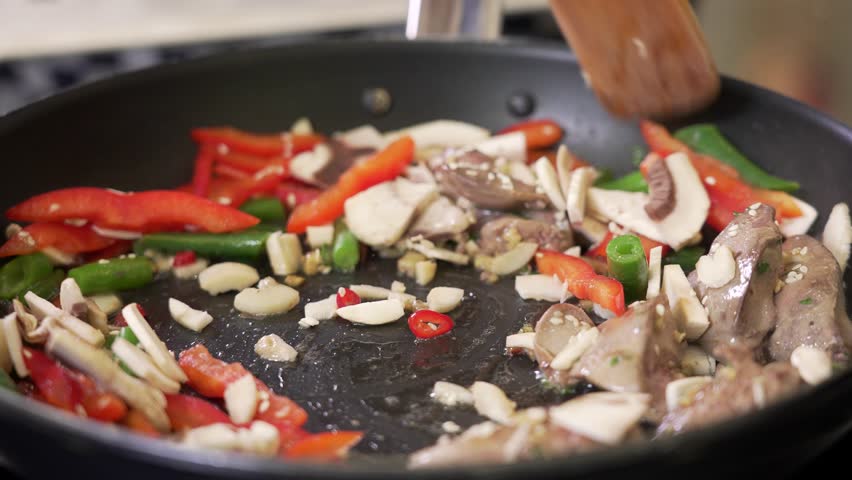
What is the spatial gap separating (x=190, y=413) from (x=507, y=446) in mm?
561

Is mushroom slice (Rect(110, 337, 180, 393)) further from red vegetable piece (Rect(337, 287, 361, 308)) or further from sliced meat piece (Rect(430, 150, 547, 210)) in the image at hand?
sliced meat piece (Rect(430, 150, 547, 210))

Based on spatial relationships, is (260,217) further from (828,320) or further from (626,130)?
(828,320)

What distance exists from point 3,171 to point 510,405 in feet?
3.88

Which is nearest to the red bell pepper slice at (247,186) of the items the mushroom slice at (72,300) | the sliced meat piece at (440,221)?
the sliced meat piece at (440,221)

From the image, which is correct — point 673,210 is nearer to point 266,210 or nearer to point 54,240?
point 266,210

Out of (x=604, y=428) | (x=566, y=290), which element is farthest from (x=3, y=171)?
(x=604, y=428)

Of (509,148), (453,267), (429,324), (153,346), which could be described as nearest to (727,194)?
(509,148)

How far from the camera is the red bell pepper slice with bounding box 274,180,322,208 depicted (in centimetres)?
207

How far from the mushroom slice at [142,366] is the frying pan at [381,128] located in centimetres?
17

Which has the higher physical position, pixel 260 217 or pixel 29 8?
pixel 29 8

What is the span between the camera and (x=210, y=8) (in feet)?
10.3

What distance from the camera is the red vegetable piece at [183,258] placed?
6.09 feet

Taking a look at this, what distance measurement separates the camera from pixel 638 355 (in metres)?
1.34

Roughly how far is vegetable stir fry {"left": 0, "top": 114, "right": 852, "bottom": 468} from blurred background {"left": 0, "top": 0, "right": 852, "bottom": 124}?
3.34 ft
